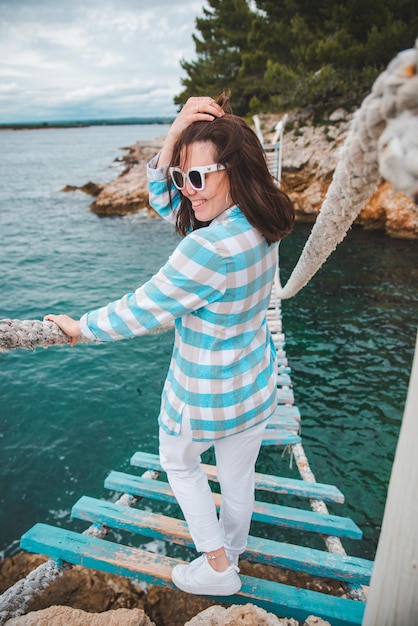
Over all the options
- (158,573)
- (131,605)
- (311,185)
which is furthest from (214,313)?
(311,185)

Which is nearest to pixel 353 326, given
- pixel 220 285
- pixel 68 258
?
pixel 220 285

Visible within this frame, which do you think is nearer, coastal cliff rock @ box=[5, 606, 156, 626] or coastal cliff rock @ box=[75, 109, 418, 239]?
coastal cliff rock @ box=[5, 606, 156, 626]

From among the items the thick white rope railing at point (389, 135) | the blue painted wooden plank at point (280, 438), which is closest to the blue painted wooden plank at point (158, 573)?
the blue painted wooden plank at point (280, 438)

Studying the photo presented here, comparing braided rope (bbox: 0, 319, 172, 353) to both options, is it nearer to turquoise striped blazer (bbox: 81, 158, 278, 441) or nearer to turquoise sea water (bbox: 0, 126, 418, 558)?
turquoise striped blazer (bbox: 81, 158, 278, 441)

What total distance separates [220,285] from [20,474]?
520 centimetres

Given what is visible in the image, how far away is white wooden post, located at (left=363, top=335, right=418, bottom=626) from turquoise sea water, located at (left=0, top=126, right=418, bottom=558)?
3822mm

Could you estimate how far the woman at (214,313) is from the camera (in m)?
1.40

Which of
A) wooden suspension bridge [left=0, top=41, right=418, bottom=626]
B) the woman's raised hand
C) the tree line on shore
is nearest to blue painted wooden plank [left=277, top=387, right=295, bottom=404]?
wooden suspension bridge [left=0, top=41, right=418, bottom=626]

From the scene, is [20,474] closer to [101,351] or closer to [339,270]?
[101,351]

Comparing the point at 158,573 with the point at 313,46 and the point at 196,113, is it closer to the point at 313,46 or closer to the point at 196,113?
the point at 196,113

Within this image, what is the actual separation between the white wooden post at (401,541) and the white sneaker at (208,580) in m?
1.29

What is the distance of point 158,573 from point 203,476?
79 cm

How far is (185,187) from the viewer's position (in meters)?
1.56

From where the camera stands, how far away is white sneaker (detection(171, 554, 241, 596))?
6.41 ft
